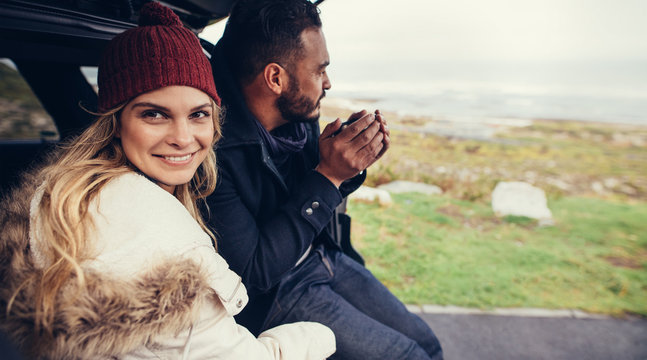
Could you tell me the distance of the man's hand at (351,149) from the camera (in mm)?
1435

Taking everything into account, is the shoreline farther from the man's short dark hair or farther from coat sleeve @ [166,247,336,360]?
coat sleeve @ [166,247,336,360]

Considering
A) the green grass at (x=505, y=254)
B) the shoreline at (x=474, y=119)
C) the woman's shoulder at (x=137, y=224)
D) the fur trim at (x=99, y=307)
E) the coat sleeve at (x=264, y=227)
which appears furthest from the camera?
the shoreline at (x=474, y=119)

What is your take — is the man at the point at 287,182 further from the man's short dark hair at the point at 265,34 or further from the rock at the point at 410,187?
the rock at the point at 410,187

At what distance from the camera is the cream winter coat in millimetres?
783

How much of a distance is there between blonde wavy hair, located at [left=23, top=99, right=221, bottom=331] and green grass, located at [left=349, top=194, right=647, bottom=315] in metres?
2.56

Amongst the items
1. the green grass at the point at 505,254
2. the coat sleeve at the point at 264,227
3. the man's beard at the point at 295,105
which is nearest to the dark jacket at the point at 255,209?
the coat sleeve at the point at 264,227

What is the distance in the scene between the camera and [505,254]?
3.65m

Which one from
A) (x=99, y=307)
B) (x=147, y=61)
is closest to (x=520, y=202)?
(x=147, y=61)

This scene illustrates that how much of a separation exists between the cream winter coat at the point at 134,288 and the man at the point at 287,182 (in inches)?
12.4

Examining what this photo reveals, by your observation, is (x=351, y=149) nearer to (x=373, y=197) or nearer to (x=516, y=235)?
(x=373, y=197)

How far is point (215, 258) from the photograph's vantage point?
3.30ft

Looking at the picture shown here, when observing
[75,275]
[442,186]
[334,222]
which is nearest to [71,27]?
[75,275]

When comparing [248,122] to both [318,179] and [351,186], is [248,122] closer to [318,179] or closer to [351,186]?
[318,179]

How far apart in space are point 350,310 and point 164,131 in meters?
1.10
